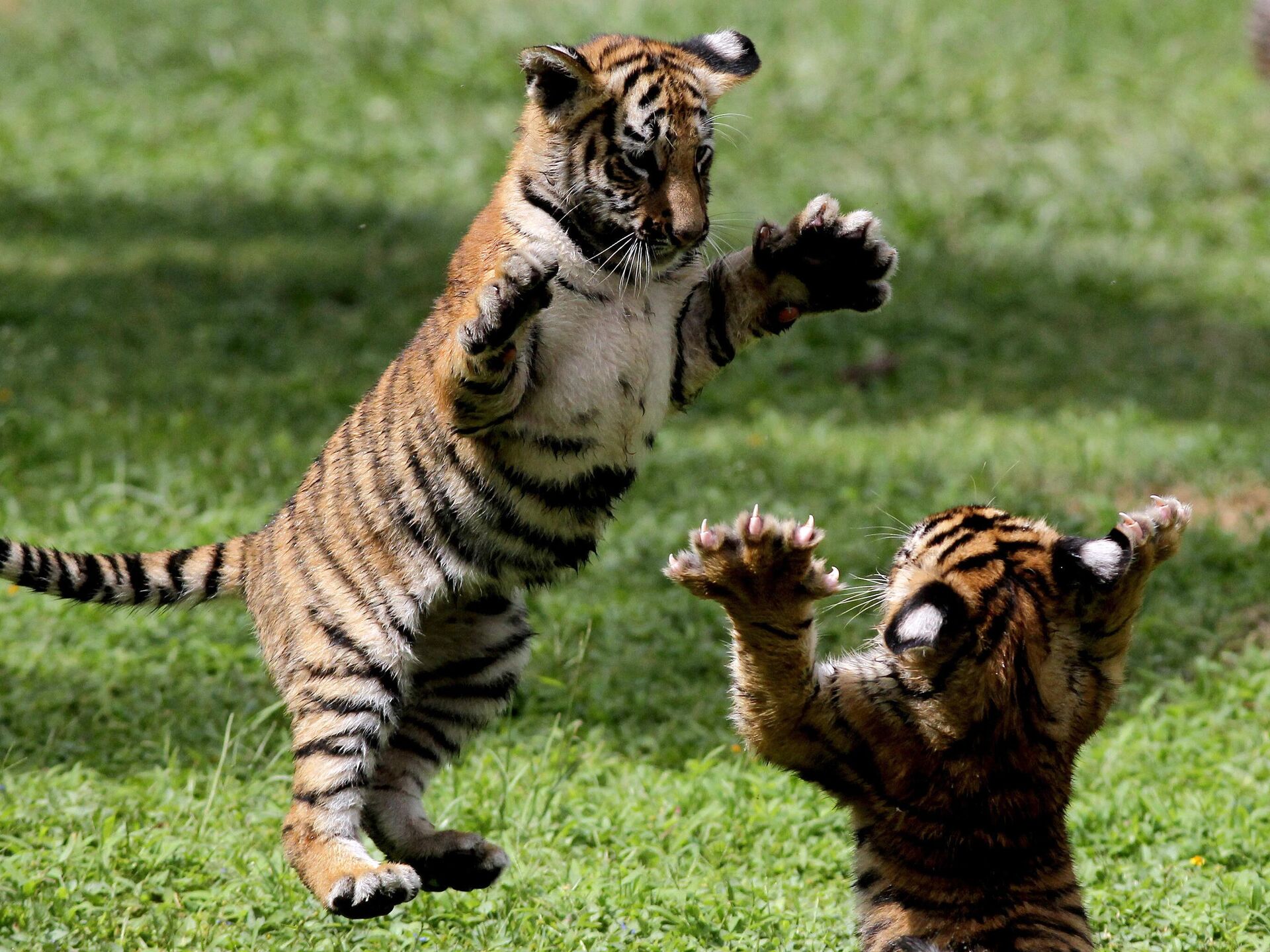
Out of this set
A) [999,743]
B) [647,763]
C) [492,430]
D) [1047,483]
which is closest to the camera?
[999,743]

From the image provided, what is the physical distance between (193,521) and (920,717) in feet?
12.5

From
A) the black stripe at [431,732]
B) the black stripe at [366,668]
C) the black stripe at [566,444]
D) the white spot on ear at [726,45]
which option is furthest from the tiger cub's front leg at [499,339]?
the black stripe at [431,732]

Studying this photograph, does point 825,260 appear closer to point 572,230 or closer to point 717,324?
point 717,324

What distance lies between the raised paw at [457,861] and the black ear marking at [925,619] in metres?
1.25

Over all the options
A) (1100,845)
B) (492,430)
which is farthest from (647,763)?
(492,430)

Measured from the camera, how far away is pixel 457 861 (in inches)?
155

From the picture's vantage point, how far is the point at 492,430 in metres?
3.68

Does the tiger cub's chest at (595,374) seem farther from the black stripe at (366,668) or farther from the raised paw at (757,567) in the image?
the black stripe at (366,668)

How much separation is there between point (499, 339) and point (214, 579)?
1446mm

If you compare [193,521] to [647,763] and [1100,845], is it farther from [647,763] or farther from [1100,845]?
[1100,845]

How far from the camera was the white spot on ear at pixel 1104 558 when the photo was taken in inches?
132

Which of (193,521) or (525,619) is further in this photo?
(193,521)

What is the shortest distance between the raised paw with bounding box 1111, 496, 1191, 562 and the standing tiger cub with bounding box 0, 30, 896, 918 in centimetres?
80

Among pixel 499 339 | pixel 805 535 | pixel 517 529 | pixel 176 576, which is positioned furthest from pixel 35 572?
pixel 805 535
